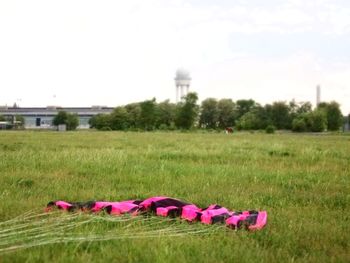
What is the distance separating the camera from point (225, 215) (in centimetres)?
609

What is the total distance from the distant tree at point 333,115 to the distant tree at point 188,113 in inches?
989

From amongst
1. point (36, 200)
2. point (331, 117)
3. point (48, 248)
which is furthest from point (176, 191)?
point (331, 117)

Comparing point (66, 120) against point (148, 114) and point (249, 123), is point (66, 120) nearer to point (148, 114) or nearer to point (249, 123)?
point (148, 114)

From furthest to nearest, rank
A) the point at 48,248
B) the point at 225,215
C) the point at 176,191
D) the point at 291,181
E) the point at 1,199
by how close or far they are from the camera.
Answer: the point at 291,181 < the point at 176,191 < the point at 1,199 < the point at 225,215 < the point at 48,248

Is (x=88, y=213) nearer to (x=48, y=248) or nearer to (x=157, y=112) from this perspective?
(x=48, y=248)

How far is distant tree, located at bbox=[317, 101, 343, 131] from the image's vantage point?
9438 centimetres

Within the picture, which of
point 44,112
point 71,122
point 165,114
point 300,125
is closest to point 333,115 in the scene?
point 300,125

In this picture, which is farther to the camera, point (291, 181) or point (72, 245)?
point (291, 181)

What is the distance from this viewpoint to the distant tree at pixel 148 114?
298 feet

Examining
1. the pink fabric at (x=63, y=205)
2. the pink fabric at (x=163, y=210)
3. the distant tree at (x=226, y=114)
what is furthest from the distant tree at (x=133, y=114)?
the pink fabric at (x=163, y=210)

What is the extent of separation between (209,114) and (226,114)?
3.95m

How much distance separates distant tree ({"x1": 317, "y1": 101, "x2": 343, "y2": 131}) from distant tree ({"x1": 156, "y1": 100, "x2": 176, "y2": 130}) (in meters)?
28.1

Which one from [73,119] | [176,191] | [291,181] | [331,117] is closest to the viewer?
[176,191]

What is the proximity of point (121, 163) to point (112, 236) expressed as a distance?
25.0ft
